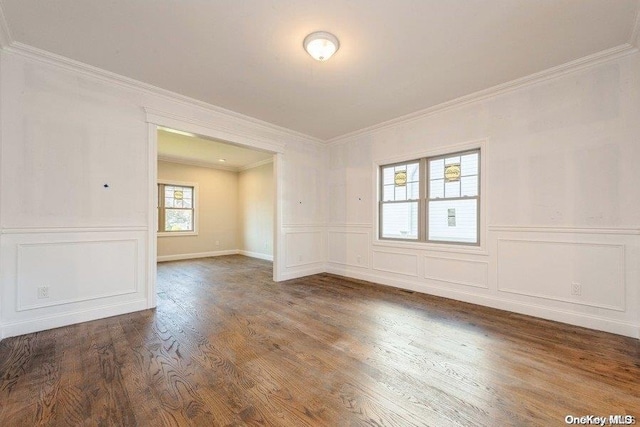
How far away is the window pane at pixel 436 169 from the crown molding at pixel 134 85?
2579 millimetres

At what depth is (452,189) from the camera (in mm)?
3914

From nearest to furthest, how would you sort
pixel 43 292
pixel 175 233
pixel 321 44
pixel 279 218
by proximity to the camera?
pixel 321 44
pixel 43 292
pixel 279 218
pixel 175 233

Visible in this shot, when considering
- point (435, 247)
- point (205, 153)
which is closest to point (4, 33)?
point (205, 153)

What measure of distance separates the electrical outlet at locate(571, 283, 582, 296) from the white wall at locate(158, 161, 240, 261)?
25.9 ft

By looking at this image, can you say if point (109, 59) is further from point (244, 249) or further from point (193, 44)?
point (244, 249)

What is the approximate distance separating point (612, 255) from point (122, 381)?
14.8 ft

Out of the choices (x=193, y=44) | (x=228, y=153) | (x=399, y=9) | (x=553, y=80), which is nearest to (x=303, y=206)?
(x=228, y=153)

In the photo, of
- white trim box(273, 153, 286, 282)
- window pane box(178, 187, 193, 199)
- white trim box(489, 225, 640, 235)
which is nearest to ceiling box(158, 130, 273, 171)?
white trim box(273, 153, 286, 282)

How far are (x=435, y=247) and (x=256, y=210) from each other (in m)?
5.44

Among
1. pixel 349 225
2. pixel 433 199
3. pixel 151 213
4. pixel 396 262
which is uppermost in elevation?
pixel 433 199

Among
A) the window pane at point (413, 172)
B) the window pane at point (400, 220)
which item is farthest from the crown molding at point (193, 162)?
the window pane at point (413, 172)

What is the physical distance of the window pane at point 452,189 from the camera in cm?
386

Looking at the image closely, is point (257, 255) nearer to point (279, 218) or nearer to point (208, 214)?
point (208, 214)

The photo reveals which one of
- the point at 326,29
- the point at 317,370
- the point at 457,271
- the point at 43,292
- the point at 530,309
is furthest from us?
the point at 457,271
